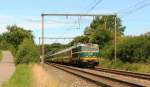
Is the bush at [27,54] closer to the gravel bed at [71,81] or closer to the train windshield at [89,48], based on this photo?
the train windshield at [89,48]

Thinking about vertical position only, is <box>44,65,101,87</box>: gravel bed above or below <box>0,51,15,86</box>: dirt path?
below

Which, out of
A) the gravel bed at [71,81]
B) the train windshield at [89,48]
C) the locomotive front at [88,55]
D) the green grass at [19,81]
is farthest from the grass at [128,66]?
the green grass at [19,81]

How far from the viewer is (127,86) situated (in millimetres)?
23172

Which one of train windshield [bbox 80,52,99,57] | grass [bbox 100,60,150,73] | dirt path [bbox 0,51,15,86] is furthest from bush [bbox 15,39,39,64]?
train windshield [bbox 80,52,99,57]

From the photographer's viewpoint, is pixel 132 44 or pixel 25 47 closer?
pixel 132 44

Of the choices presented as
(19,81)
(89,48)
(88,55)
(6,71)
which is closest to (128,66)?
(88,55)

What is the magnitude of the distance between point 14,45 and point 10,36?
8.02ft

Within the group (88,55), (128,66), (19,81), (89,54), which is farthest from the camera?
(89,54)

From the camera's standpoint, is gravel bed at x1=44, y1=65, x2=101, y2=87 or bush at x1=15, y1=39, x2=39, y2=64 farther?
bush at x1=15, y1=39, x2=39, y2=64

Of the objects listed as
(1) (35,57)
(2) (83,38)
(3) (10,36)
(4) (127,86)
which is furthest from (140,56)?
(3) (10,36)

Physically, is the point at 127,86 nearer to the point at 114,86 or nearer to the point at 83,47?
the point at 114,86

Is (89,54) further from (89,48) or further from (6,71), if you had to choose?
(6,71)

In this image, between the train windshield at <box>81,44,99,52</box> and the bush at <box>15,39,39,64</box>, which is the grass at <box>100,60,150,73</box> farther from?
the bush at <box>15,39,39,64</box>

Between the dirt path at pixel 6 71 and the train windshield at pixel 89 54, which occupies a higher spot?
the train windshield at pixel 89 54
